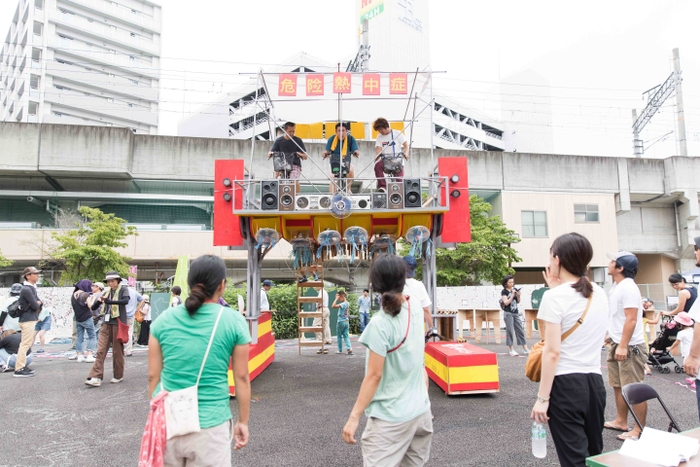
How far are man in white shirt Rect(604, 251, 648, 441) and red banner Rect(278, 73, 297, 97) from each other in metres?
5.73

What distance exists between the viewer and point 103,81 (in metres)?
48.7

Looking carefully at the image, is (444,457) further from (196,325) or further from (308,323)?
(308,323)

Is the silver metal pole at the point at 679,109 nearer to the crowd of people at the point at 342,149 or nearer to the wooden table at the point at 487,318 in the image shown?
the wooden table at the point at 487,318

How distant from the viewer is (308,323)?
1502 centimetres

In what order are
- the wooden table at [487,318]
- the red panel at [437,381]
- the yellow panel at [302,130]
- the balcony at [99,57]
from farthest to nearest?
the balcony at [99,57] < the wooden table at [487,318] < the yellow panel at [302,130] < the red panel at [437,381]

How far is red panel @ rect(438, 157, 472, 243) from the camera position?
7.95m

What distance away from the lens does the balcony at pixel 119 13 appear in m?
48.4

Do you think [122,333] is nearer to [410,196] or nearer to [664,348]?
[410,196]

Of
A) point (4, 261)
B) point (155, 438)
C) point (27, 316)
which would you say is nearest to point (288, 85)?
point (27, 316)

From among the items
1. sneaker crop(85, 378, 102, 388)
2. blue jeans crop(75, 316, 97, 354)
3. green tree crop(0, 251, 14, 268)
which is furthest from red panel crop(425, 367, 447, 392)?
green tree crop(0, 251, 14, 268)

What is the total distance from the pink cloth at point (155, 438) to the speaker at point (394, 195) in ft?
17.6

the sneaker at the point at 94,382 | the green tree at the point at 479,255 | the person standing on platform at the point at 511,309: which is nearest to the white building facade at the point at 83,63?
the green tree at the point at 479,255

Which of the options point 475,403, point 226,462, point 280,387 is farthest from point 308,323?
point 226,462

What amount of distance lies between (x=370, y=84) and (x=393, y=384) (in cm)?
680
